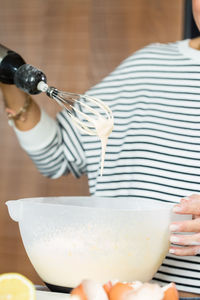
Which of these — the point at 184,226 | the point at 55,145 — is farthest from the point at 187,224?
the point at 55,145

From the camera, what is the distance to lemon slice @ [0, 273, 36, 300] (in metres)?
0.67

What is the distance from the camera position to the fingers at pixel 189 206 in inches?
34.4

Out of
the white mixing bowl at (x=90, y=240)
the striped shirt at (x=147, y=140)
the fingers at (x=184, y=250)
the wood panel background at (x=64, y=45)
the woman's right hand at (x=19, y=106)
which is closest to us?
the white mixing bowl at (x=90, y=240)

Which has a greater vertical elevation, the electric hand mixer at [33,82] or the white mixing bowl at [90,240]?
the electric hand mixer at [33,82]

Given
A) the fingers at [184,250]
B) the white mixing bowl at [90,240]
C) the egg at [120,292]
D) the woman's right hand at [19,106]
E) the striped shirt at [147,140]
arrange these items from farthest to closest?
1. the woman's right hand at [19,106]
2. the striped shirt at [147,140]
3. the fingers at [184,250]
4. the white mixing bowl at [90,240]
5. the egg at [120,292]

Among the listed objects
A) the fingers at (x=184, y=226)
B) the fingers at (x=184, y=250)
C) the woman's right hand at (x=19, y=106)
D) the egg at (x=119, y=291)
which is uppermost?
the woman's right hand at (x=19, y=106)

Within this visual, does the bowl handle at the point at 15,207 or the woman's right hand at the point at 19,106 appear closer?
the bowl handle at the point at 15,207

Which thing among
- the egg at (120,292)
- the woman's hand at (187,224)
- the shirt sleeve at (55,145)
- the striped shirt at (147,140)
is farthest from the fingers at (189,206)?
the shirt sleeve at (55,145)

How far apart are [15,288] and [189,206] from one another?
0.34 meters

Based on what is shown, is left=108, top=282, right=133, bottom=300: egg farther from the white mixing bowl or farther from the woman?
the woman

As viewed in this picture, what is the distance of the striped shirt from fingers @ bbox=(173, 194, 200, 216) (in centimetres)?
29

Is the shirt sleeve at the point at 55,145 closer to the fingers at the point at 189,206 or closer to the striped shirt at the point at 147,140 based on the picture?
the striped shirt at the point at 147,140

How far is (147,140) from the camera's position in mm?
1296

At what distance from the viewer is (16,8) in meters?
2.26
